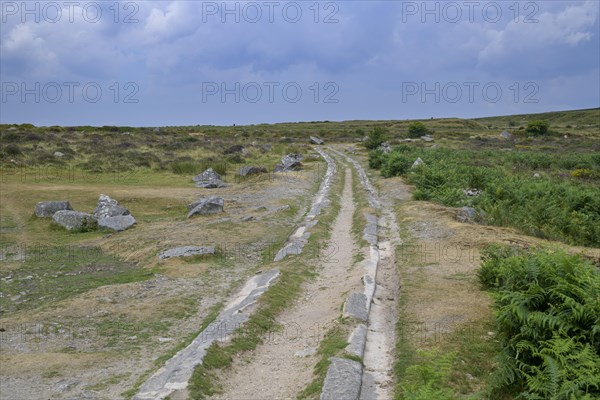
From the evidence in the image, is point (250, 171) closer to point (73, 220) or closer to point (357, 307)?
point (73, 220)

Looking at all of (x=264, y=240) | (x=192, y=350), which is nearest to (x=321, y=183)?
(x=264, y=240)

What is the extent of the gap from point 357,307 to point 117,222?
1341cm

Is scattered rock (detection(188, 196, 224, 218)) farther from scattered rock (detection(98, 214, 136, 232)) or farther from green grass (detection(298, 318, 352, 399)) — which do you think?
green grass (detection(298, 318, 352, 399))

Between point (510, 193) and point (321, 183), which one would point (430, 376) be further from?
point (321, 183)

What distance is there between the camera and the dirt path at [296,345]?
7305mm

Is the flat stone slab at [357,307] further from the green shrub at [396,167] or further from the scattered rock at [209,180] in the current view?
the green shrub at [396,167]

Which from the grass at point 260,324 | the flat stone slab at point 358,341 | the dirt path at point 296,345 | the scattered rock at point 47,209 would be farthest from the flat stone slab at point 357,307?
the scattered rock at point 47,209

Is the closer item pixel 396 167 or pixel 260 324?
pixel 260 324

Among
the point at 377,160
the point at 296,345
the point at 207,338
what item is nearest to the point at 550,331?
the point at 296,345

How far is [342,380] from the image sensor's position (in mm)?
6992

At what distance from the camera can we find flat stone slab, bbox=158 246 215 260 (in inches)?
574

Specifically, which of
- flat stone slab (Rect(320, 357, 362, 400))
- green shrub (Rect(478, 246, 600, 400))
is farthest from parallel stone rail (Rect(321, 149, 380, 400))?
green shrub (Rect(478, 246, 600, 400))

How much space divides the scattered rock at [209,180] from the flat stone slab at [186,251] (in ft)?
54.9

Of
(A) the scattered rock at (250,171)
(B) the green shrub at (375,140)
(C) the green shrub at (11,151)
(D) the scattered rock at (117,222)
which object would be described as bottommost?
(D) the scattered rock at (117,222)
